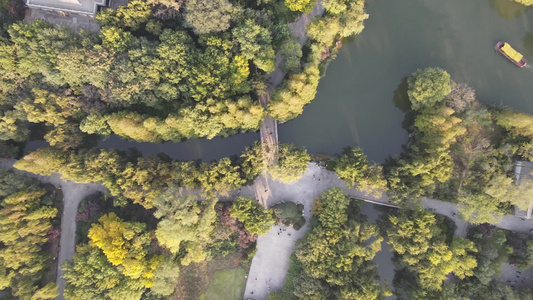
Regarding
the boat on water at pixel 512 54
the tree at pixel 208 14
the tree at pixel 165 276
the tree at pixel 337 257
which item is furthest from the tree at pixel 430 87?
the tree at pixel 165 276

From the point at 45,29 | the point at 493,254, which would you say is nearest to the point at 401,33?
the point at 493,254

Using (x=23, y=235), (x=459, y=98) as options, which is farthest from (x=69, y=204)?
(x=459, y=98)

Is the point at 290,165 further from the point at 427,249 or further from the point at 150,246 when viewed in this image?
the point at 150,246

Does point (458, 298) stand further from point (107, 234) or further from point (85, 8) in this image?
point (85, 8)

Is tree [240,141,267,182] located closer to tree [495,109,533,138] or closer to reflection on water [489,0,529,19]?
tree [495,109,533,138]

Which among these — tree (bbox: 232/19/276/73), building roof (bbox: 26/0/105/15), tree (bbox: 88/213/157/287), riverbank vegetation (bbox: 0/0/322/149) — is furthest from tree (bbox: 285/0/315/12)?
tree (bbox: 88/213/157/287)

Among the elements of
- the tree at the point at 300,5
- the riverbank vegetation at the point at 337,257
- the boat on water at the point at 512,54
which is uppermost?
the boat on water at the point at 512,54

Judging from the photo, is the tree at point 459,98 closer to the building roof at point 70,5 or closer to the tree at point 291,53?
the tree at point 291,53
